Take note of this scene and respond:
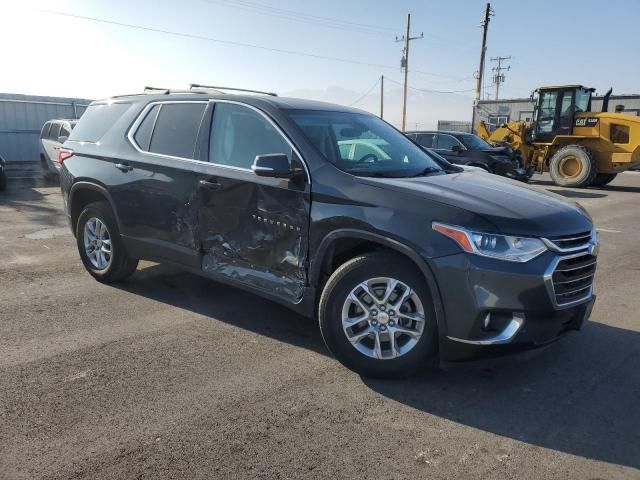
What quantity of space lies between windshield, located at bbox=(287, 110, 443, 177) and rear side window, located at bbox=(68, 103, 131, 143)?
84.4 inches

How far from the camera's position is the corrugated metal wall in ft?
58.4

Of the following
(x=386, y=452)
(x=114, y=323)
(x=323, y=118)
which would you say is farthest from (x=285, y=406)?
(x=323, y=118)

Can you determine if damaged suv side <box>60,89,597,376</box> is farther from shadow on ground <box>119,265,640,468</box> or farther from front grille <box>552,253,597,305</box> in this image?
shadow on ground <box>119,265,640,468</box>

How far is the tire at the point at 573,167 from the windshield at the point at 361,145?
13481 millimetres

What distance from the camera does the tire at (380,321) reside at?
10.8 ft

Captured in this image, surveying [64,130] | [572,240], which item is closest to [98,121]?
[572,240]

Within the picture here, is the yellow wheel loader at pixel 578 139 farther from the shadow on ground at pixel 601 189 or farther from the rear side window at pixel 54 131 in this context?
the rear side window at pixel 54 131

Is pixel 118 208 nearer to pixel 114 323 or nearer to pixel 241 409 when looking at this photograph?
pixel 114 323

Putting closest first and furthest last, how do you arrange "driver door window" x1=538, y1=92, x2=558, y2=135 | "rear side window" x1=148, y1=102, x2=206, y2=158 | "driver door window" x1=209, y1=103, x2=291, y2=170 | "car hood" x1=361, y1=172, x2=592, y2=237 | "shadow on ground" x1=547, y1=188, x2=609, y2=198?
"car hood" x1=361, y1=172, x2=592, y2=237 → "driver door window" x1=209, y1=103, x2=291, y2=170 → "rear side window" x1=148, y1=102, x2=206, y2=158 → "shadow on ground" x1=547, y1=188, x2=609, y2=198 → "driver door window" x1=538, y1=92, x2=558, y2=135

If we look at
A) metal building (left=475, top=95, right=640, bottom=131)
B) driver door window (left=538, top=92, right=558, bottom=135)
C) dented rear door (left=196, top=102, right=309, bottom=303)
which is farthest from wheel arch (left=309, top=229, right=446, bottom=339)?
metal building (left=475, top=95, right=640, bottom=131)

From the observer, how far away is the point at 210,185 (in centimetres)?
417

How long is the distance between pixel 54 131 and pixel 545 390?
14122 mm

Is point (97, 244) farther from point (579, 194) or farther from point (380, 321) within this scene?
→ point (579, 194)

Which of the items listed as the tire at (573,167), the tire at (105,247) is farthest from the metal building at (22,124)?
the tire at (573,167)
